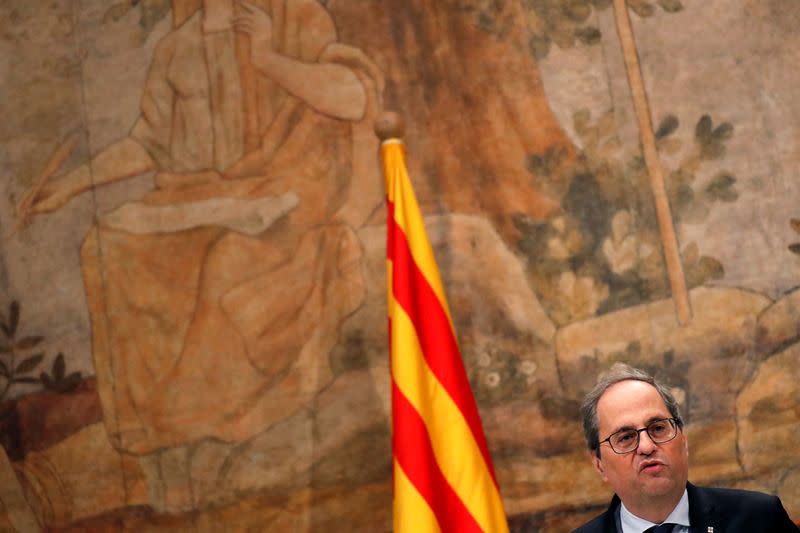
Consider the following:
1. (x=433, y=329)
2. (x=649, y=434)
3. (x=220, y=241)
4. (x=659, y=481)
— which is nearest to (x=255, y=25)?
(x=220, y=241)

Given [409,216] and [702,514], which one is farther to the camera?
[409,216]

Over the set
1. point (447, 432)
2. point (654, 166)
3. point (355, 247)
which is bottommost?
point (447, 432)

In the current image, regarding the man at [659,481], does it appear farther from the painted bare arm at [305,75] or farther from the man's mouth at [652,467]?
the painted bare arm at [305,75]

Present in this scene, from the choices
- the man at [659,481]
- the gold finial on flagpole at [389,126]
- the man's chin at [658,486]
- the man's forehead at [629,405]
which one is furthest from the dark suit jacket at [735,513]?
the gold finial on flagpole at [389,126]

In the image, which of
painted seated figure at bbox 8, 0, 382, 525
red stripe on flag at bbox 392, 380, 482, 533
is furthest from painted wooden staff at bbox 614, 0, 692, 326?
red stripe on flag at bbox 392, 380, 482, 533

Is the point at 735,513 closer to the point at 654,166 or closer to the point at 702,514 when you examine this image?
the point at 702,514

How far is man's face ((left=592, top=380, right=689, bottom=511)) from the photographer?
9.25ft

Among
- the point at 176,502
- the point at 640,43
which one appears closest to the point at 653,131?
the point at 640,43

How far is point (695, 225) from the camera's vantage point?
5.07m

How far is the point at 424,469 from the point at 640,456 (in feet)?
4.96

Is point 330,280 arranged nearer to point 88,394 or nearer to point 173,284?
point 173,284

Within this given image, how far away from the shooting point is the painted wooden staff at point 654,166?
5.03 m

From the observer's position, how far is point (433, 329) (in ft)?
14.7

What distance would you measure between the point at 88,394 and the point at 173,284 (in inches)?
27.4
